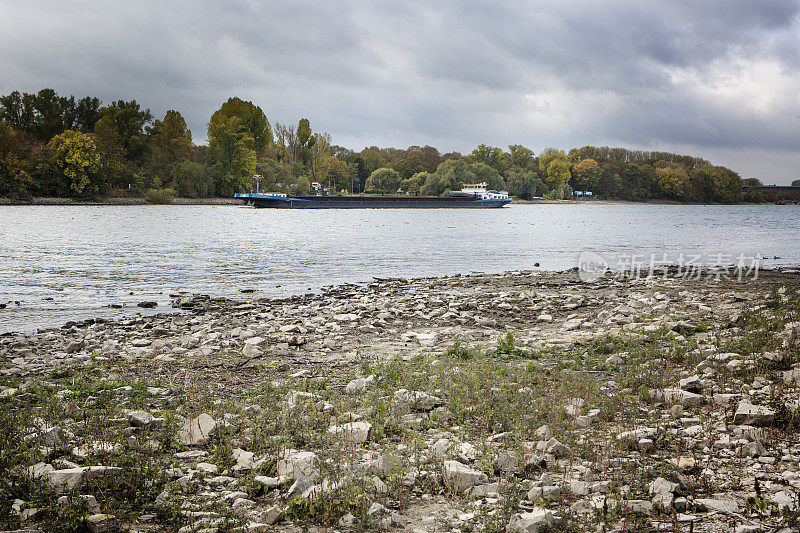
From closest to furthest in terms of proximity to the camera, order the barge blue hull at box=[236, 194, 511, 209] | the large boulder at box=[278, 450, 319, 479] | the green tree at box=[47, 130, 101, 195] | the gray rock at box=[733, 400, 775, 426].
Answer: the large boulder at box=[278, 450, 319, 479] → the gray rock at box=[733, 400, 775, 426] → the green tree at box=[47, 130, 101, 195] → the barge blue hull at box=[236, 194, 511, 209]

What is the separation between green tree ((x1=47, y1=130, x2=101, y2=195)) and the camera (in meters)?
118

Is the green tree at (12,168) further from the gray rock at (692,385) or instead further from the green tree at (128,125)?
the gray rock at (692,385)

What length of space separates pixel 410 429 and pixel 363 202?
132 m

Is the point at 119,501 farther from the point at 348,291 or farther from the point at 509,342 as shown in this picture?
the point at 348,291

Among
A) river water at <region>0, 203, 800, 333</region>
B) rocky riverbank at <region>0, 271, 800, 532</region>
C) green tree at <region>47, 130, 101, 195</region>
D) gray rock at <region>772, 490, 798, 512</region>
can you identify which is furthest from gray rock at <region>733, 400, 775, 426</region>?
green tree at <region>47, 130, 101, 195</region>

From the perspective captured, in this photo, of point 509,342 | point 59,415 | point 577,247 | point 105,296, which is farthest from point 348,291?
point 577,247

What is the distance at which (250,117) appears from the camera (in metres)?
158

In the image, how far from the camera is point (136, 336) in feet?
43.0

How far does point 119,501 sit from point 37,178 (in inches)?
5391

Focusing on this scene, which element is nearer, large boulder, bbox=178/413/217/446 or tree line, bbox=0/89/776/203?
large boulder, bbox=178/413/217/446

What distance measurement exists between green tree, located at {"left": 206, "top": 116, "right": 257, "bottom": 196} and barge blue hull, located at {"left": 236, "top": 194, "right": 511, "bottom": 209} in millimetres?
7623

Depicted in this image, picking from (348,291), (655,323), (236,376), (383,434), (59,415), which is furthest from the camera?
(348,291)

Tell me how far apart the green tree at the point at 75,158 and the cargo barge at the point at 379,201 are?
104ft

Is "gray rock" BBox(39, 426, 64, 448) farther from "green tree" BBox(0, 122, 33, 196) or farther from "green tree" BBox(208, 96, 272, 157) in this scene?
"green tree" BBox(208, 96, 272, 157)
